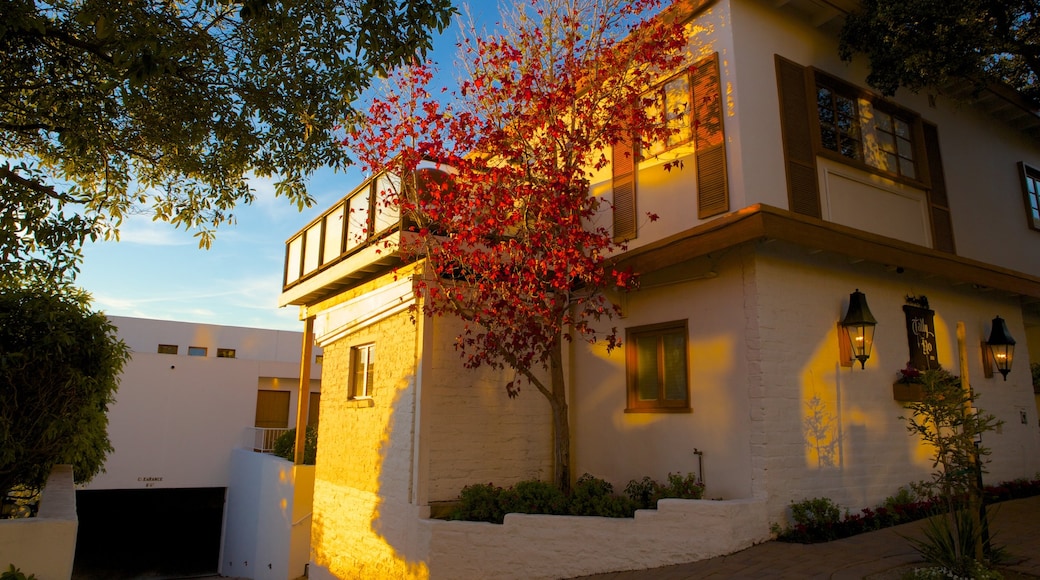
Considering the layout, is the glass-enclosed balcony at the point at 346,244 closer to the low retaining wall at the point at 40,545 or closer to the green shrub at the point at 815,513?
the low retaining wall at the point at 40,545

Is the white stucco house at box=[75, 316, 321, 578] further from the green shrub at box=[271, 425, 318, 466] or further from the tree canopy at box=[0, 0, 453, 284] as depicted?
the tree canopy at box=[0, 0, 453, 284]

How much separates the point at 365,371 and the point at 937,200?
885 centimetres

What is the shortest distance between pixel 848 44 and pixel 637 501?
6.23 meters

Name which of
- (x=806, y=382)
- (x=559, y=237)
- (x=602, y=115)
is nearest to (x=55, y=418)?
(x=559, y=237)

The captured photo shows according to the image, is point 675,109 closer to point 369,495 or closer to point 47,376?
point 369,495

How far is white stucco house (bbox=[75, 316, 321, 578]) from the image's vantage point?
63.1 feet

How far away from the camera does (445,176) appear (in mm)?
9047

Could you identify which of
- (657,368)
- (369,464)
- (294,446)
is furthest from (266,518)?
(657,368)

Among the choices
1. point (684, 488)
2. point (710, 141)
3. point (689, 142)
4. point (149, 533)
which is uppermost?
point (689, 142)

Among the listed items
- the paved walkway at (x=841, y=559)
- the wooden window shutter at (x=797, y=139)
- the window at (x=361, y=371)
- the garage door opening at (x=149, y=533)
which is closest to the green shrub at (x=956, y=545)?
the paved walkway at (x=841, y=559)

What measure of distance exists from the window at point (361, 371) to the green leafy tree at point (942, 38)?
8.15 m

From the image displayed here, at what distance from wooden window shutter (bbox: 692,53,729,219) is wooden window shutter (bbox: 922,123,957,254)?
12.0 ft

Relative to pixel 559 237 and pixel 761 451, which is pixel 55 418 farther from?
pixel 761 451

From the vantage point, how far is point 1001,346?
946cm
